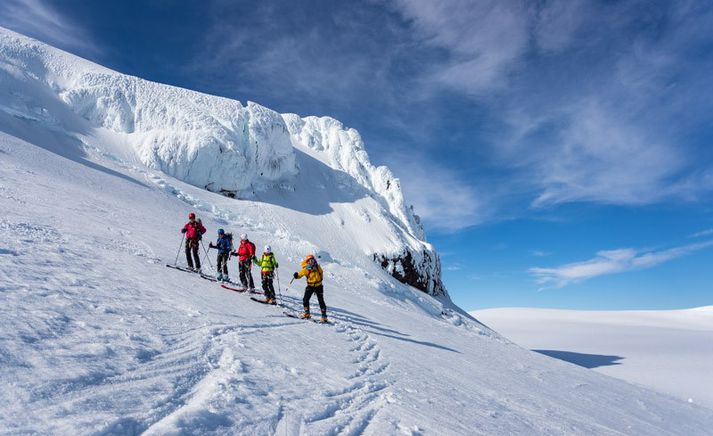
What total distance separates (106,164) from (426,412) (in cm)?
3152

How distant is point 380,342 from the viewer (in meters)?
10.5

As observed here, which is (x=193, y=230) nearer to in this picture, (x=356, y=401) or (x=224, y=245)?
(x=224, y=245)

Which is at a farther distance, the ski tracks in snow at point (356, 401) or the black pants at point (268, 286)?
the black pants at point (268, 286)

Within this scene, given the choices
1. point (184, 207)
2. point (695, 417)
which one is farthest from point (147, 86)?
point (695, 417)

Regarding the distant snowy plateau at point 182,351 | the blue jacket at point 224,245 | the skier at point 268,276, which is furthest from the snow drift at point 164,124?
the skier at point 268,276

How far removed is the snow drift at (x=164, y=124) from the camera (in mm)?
32594

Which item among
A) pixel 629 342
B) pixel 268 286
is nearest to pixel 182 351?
pixel 268 286

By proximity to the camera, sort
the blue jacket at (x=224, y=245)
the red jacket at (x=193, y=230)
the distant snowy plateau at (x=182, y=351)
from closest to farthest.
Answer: the distant snowy plateau at (x=182, y=351), the blue jacket at (x=224, y=245), the red jacket at (x=193, y=230)

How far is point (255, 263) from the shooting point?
12828 millimetres

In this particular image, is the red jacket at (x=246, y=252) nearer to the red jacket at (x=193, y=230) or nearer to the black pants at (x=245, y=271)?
the black pants at (x=245, y=271)

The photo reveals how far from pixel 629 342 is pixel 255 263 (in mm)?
54219

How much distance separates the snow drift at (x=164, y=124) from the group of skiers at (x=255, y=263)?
938 inches

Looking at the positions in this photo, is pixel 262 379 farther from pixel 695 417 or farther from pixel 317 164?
pixel 317 164

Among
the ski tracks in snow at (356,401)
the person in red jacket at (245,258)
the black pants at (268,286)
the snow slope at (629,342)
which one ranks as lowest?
the ski tracks in snow at (356,401)
